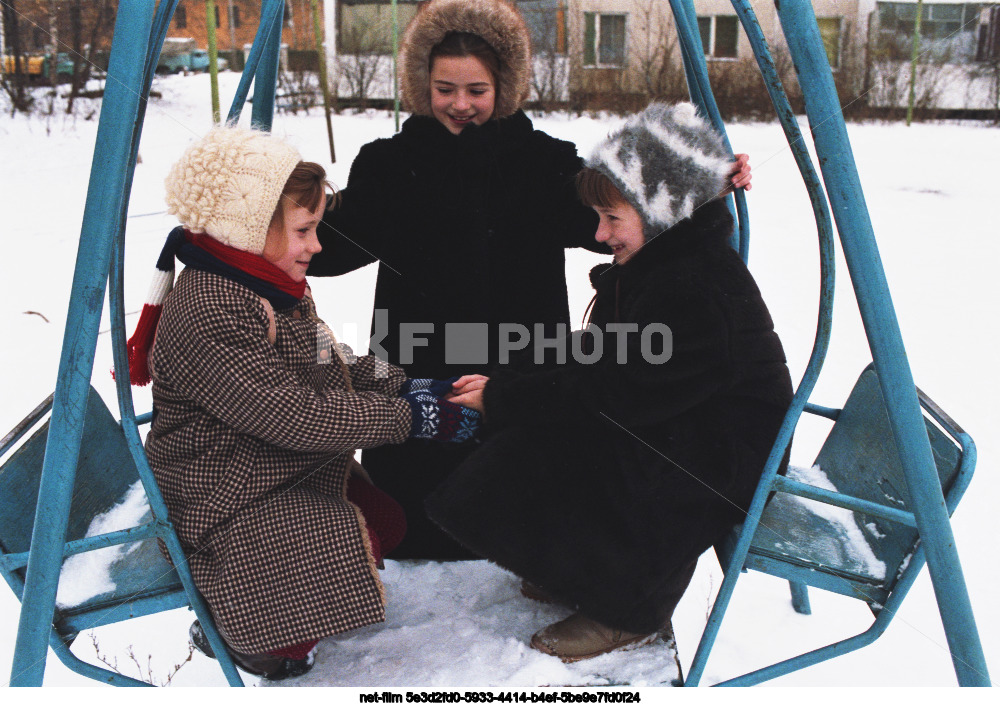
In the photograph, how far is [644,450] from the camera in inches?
71.0

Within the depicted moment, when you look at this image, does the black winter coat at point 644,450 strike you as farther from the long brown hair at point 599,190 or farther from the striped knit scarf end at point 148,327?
the striped knit scarf end at point 148,327

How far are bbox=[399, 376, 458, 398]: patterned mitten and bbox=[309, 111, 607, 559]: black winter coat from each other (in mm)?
195

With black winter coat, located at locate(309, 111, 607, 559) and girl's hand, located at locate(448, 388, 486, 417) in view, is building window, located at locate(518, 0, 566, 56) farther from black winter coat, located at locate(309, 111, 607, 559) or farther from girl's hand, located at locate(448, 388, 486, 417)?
girl's hand, located at locate(448, 388, 486, 417)

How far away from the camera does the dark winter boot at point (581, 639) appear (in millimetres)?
1926

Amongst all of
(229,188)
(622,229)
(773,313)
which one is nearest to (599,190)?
(622,229)

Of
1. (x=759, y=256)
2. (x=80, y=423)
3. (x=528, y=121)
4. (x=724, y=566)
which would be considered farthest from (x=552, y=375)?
(x=759, y=256)

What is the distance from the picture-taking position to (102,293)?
1.47m

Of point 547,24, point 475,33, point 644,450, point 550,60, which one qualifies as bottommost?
point 644,450

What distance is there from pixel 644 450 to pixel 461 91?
1125mm

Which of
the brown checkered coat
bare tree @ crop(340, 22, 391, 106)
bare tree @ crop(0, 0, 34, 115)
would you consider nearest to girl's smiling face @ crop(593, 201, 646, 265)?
the brown checkered coat

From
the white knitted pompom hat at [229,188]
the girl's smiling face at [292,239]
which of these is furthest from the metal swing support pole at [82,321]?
the girl's smiling face at [292,239]

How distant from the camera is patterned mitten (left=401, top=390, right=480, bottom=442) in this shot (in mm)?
1916

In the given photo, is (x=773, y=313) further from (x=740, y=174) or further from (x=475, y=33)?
(x=475, y=33)

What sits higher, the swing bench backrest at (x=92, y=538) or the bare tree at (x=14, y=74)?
the bare tree at (x=14, y=74)
